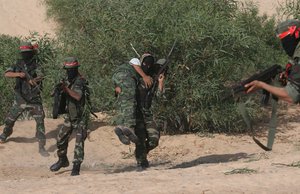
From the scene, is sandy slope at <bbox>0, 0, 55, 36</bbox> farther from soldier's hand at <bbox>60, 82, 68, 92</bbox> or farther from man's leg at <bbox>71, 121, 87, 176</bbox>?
soldier's hand at <bbox>60, 82, 68, 92</bbox>

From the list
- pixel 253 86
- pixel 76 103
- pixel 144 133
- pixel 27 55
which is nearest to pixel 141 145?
pixel 144 133

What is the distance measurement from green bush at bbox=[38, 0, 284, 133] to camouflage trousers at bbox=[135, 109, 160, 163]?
2226 mm

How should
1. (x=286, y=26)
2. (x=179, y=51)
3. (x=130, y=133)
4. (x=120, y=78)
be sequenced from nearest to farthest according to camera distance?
(x=286, y=26)
(x=130, y=133)
(x=120, y=78)
(x=179, y=51)

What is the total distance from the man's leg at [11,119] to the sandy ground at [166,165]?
6.5 inches

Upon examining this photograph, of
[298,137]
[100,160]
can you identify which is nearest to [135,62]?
[100,160]

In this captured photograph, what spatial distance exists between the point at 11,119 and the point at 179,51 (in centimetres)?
291

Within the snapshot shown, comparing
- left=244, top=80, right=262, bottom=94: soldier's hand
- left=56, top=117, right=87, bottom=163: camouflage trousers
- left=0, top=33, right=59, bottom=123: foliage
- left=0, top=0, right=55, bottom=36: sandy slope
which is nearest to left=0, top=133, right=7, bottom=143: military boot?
left=0, top=33, right=59, bottom=123: foliage

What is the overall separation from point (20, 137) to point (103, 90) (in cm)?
157

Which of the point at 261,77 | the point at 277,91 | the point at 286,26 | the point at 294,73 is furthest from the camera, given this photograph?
the point at 261,77

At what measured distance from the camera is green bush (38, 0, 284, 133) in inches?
408

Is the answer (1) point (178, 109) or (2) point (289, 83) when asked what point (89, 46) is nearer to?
(1) point (178, 109)

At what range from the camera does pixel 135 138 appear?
7844mm

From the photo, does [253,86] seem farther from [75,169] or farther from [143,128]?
[75,169]

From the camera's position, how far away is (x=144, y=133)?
821 centimetres
